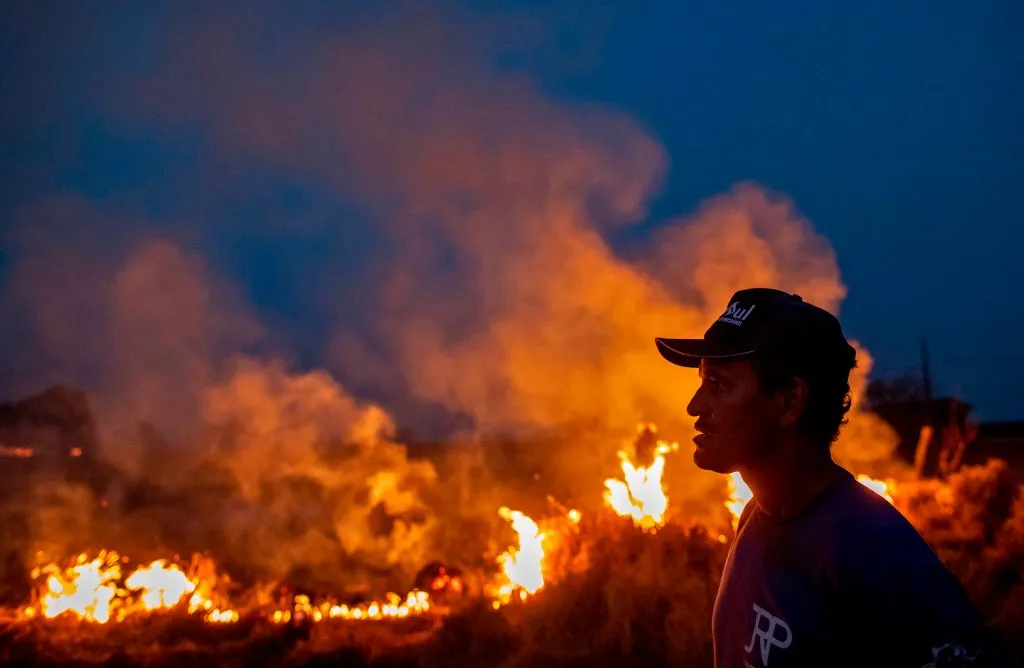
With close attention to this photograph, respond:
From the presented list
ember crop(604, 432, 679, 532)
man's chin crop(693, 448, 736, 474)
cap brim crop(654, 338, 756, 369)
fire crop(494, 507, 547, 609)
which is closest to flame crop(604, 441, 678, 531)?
ember crop(604, 432, 679, 532)

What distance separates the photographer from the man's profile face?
1.82m

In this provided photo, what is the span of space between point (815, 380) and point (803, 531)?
1.09 ft

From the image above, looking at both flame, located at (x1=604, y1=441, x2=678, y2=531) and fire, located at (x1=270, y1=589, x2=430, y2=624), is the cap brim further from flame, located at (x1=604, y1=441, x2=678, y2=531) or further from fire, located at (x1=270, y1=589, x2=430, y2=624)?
flame, located at (x1=604, y1=441, x2=678, y2=531)

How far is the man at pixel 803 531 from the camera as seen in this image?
1.40 meters

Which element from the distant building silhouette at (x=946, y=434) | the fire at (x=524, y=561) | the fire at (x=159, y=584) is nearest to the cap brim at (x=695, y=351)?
the fire at (x=524, y=561)

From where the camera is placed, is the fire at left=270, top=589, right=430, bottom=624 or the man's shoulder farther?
the fire at left=270, top=589, right=430, bottom=624

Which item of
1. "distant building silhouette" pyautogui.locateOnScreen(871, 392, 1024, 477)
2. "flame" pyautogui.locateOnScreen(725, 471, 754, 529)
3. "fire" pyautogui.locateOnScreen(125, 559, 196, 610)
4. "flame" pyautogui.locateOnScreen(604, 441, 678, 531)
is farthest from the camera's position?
"distant building silhouette" pyautogui.locateOnScreen(871, 392, 1024, 477)

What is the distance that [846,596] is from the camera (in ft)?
4.83

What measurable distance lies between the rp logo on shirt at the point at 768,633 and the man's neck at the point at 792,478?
21cm

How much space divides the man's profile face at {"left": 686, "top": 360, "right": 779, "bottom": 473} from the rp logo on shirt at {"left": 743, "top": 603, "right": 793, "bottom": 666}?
32cm

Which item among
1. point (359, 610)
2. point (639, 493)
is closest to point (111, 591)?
point (359, 610)

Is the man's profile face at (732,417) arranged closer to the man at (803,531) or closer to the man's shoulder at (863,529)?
the man at (803,531)

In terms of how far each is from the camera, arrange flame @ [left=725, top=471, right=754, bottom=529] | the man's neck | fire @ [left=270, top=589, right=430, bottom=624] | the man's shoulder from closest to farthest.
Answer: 1. the man's shoulder
2. the man's neck
3. fire @ [left=270, top=589, right=430, bottom=624]
4. flame @ [left=725, top=471, right=754, bottom=529]

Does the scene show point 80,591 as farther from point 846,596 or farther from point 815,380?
point 846,596
